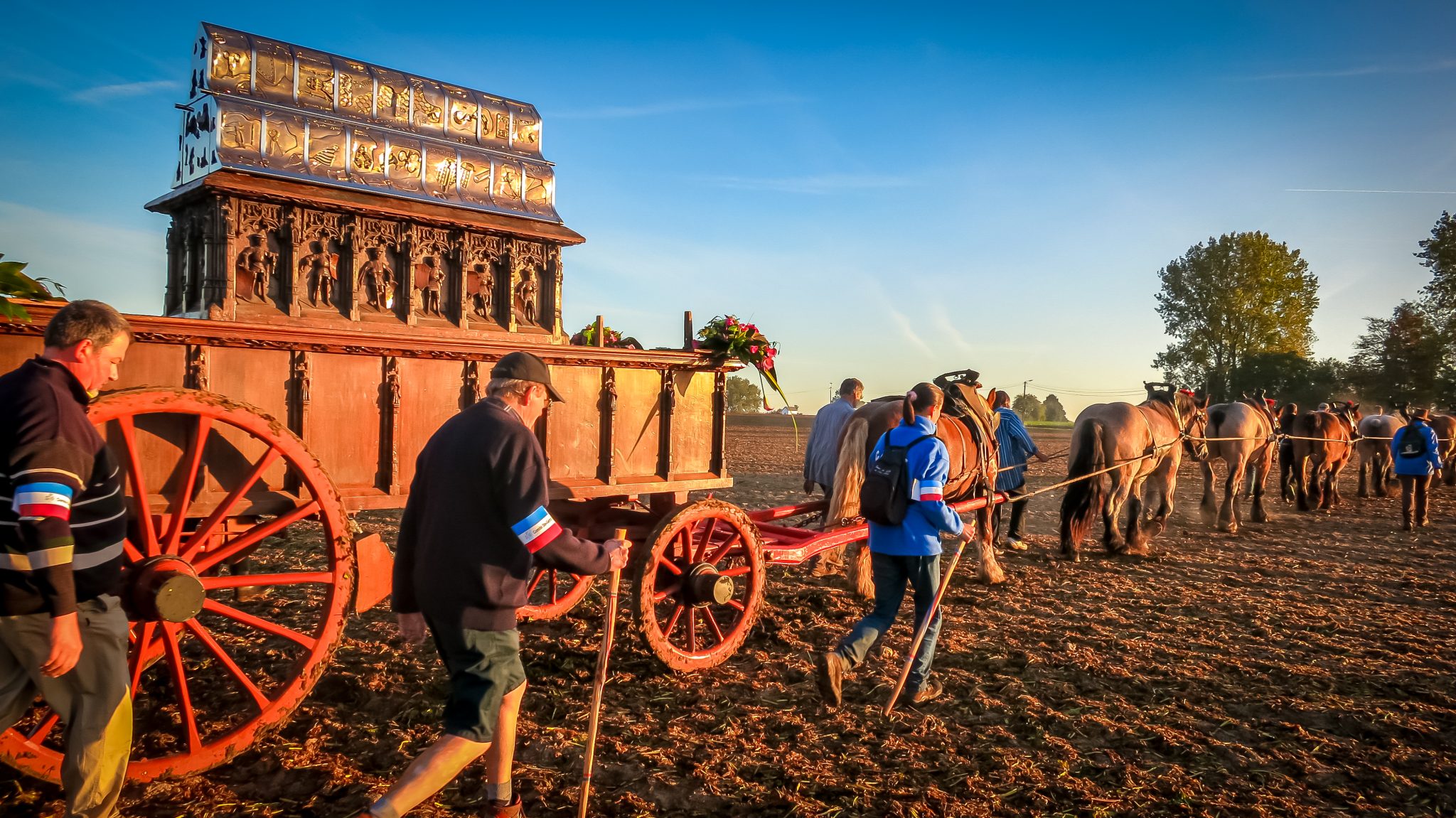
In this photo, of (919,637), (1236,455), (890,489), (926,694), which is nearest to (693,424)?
Result: (890,489)

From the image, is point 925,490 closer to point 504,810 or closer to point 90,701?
point 504,810

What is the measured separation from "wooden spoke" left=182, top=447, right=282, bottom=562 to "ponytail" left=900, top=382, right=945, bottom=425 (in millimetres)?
3364

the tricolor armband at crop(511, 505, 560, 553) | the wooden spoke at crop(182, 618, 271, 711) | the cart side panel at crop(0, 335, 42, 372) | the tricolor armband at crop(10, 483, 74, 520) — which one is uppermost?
the cart side panel at crop(0, 335, 42, 372)

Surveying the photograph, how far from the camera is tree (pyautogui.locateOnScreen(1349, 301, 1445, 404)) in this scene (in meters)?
42.9

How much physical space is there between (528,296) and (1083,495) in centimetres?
696

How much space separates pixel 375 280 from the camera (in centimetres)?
624

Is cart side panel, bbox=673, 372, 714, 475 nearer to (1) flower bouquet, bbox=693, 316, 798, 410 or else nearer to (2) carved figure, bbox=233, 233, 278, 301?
(1) flower bouquet, bbox=693, 316, 798, 410

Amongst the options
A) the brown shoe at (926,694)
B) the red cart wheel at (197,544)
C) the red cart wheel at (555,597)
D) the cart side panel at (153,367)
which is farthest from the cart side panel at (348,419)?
the brown shoe at (926,694)

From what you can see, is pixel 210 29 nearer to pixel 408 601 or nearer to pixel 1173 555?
pixel 408 601

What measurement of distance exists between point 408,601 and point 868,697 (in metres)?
2.99

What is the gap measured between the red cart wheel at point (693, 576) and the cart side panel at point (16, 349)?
297cm

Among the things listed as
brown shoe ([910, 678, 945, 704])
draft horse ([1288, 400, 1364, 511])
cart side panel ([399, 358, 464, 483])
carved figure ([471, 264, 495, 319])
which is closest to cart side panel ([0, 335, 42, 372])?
cart side panel ([399, 358, 464, 483])

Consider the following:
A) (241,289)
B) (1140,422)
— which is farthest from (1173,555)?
(241,289)

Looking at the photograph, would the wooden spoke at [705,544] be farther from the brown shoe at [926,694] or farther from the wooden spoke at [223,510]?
the wooden spoke at [223,510]
